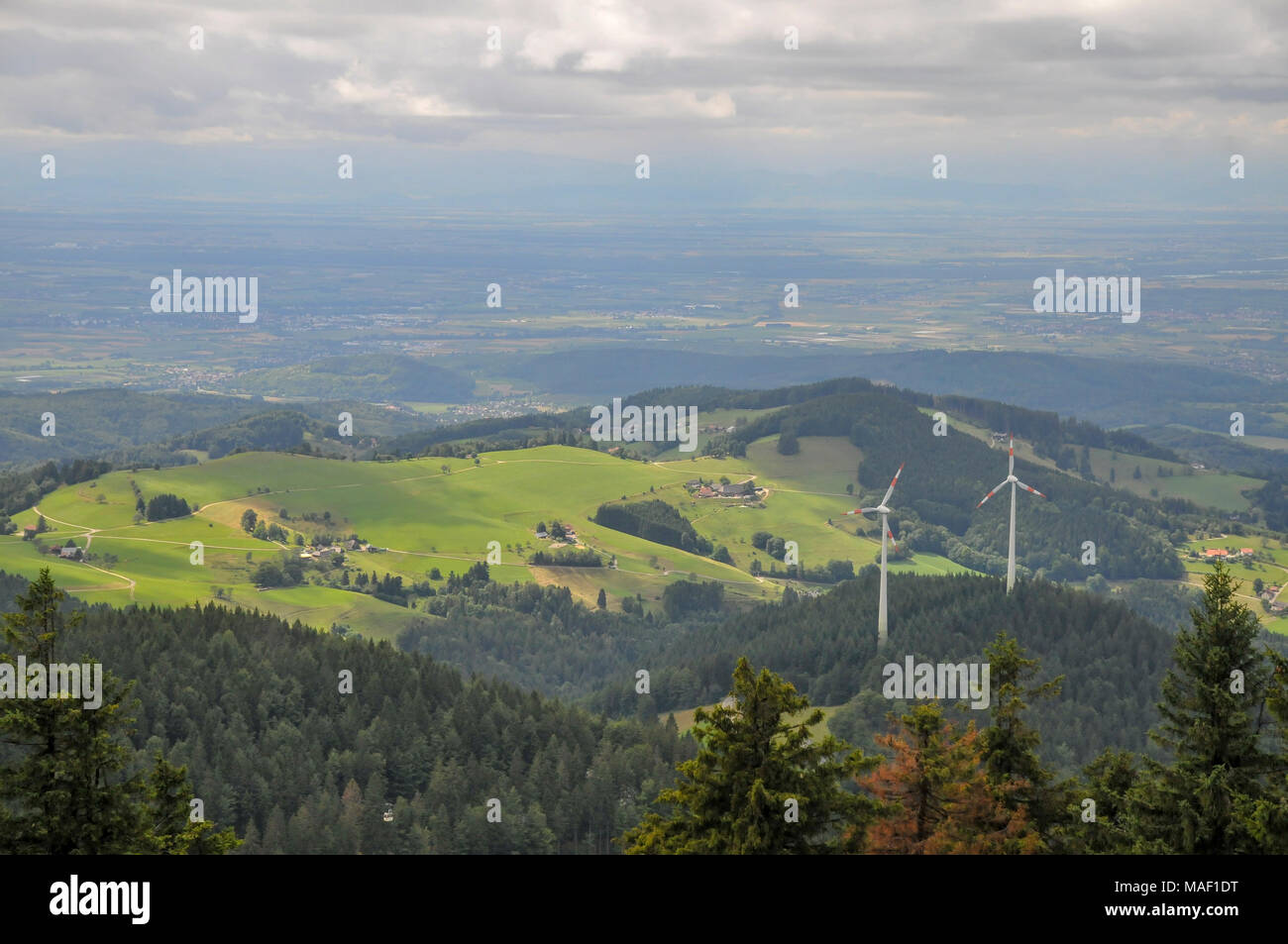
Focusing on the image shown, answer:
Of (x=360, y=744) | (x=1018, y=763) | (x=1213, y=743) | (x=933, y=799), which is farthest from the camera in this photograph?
(x=360, y=744)

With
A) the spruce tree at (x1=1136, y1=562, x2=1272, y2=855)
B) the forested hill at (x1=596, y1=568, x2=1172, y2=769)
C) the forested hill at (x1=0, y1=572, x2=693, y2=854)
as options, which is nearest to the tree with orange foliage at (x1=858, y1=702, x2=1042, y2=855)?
the spruce tree at (x1=1136, y1=562, x2=1272, y2=855)

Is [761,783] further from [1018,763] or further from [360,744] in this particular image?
[360,744]

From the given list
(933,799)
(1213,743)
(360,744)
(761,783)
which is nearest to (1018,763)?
(933,799)

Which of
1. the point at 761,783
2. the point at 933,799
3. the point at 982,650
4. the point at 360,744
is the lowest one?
the point at 360,744

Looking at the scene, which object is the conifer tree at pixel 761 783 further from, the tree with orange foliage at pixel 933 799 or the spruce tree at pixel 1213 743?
the spruce tree at pixel 1213 743
